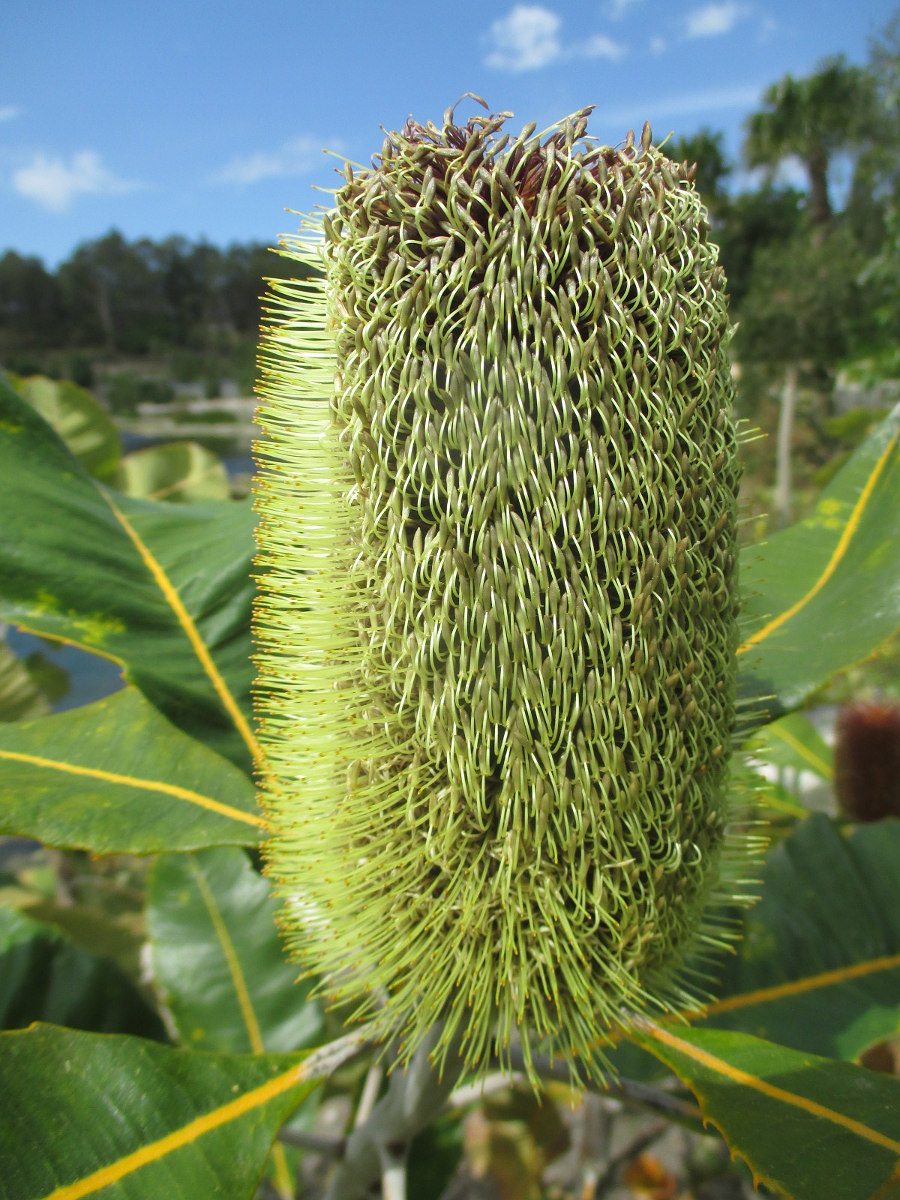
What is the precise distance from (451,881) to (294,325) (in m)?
0.79

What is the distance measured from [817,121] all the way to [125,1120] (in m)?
35.4

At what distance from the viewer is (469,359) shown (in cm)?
92

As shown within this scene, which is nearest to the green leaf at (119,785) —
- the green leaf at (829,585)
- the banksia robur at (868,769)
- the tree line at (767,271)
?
the green leaf at (829,585)

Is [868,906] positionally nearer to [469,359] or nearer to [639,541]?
[639,541]

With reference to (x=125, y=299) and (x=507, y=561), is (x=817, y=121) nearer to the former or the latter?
(x=125, y=299)

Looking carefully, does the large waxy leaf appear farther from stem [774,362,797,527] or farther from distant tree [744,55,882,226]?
distant tree [744,55,882,226]

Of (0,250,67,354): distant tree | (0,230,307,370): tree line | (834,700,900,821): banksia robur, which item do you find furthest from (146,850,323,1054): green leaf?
(0,250,67,354): distant tree

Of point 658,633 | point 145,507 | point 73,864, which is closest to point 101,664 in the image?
point 73,864

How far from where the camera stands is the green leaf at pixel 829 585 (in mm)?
1455

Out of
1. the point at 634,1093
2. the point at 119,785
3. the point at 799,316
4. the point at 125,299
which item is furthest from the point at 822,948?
the point at 125,299

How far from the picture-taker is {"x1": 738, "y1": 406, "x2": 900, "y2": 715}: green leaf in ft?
4.77

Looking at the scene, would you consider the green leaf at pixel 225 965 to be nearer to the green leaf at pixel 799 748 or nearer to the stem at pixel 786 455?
the green leaf at pixel 799 748

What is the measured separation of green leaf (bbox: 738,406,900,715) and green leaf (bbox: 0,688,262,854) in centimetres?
91

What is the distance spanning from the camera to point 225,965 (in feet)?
6.29
